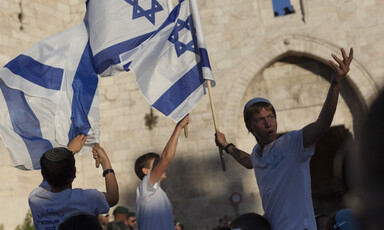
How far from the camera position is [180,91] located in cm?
479

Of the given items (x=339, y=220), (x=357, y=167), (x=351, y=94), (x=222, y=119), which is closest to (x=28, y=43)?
(x=222, y=119)

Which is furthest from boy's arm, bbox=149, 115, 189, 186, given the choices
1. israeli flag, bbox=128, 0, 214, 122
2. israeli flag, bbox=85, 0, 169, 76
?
israeli flag, bbox=85, 0, 169, 76

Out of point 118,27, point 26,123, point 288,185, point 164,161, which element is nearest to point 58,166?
point 164,161

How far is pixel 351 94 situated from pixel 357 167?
10.4 m

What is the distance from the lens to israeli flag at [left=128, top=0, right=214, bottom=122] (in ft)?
15.6

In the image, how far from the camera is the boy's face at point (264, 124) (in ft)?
9.59

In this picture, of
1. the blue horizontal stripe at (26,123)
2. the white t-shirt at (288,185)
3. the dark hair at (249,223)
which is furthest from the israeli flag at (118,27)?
the dark hair at (249,223)

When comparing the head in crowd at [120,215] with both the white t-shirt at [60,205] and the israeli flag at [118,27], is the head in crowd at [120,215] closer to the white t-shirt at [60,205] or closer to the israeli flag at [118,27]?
the israeli flag at [118,27]

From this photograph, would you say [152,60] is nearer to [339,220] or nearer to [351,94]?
[339,220]

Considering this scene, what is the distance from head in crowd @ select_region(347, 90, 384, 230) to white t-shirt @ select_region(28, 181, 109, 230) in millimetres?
2450

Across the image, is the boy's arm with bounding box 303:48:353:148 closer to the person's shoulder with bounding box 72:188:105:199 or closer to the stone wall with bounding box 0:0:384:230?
the person's shoulder with bounding box 72:188:105:199

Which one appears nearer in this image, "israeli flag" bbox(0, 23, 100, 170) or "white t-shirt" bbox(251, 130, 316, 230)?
"white t-shirt" bbox(251, 130, 316, 230)

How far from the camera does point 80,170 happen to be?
10750 mm

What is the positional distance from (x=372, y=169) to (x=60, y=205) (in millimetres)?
2525
